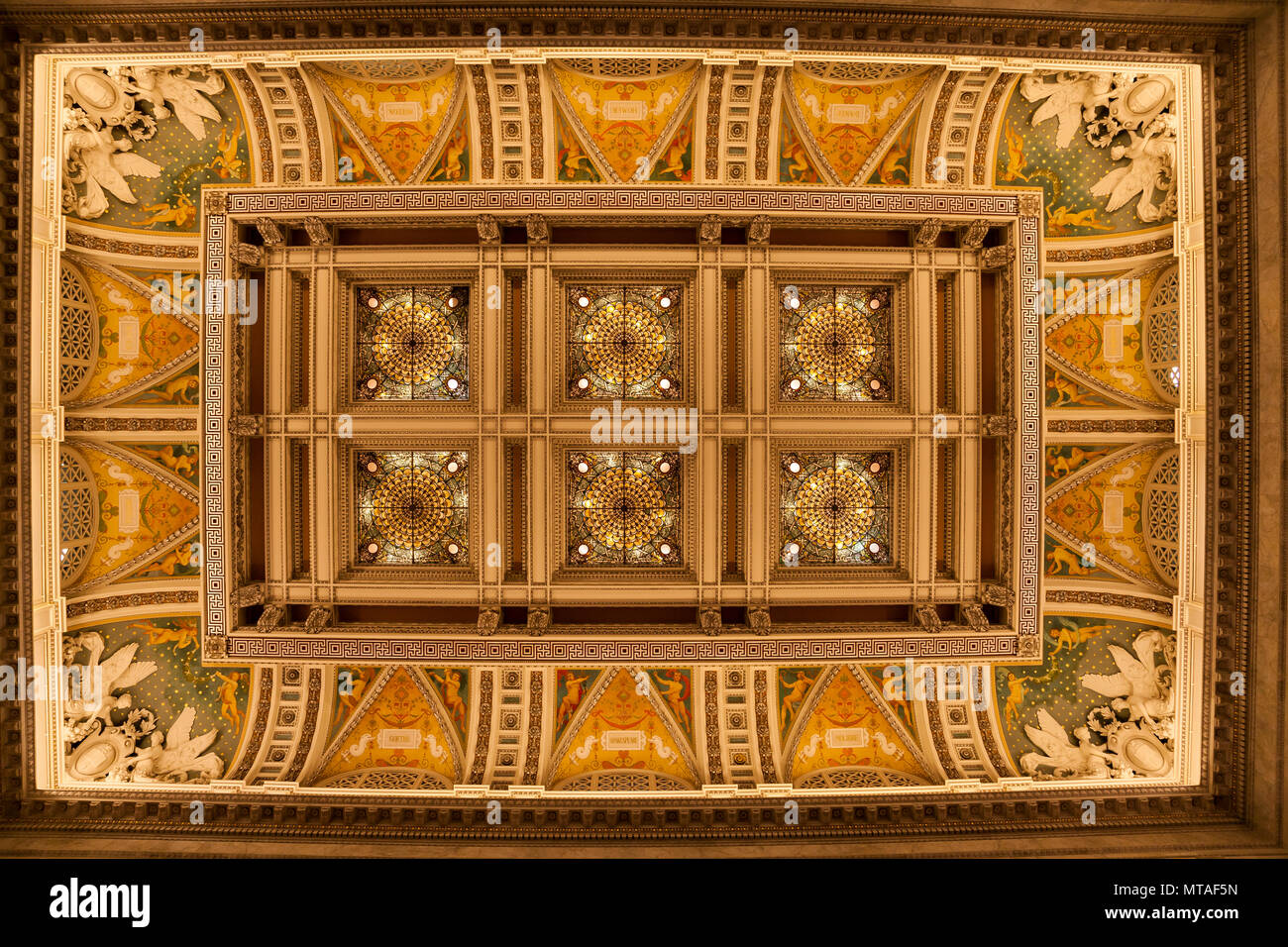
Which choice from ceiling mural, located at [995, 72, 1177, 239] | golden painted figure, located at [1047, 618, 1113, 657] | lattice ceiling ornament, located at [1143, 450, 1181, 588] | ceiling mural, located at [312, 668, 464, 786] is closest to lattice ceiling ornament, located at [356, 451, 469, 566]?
ceiling mural, located at [312, 668, 464, 786]

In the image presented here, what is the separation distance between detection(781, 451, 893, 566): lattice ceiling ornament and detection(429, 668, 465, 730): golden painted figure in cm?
539

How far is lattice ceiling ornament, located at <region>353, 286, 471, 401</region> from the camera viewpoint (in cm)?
912

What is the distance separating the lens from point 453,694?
909 centimetres

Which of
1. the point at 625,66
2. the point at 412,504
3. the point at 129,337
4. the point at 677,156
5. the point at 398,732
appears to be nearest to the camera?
the point at 625,66

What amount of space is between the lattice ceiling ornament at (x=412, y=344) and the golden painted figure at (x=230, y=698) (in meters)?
4.74

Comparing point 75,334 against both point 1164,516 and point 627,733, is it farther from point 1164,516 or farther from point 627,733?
point 1164,516

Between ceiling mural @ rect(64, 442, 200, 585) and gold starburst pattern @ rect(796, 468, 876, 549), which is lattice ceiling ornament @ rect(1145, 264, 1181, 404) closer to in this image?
gold starburst pattern @ rect(796, 468, 876, 549)

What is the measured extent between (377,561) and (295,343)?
353cm

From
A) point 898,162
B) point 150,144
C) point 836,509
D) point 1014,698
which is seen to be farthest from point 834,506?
point 150,144

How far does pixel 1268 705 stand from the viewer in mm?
7418

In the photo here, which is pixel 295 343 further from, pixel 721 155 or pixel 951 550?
pixel 951 550

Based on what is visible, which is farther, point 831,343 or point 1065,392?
point 831,343

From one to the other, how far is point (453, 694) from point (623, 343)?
19.6ft

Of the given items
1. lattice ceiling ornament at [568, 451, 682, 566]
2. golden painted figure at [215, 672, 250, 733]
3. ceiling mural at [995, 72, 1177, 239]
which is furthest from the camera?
lattice ceiling ornament at [568, 451, 682, 566]
